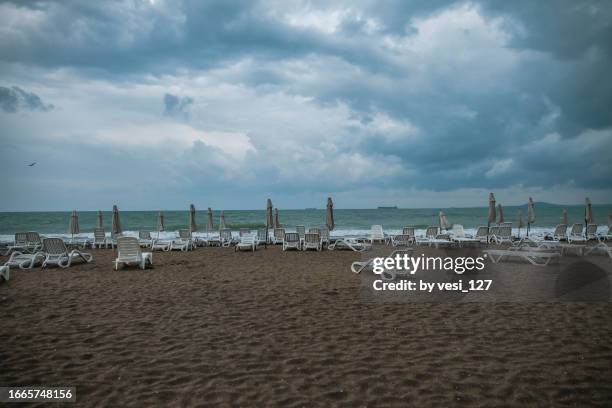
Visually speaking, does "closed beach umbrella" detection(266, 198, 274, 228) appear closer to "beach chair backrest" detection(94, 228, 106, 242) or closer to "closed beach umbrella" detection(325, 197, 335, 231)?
"closed beach umbrella" detection(325, 197, 335, 231)

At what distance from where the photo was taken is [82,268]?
894cm

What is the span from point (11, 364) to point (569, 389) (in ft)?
15.3

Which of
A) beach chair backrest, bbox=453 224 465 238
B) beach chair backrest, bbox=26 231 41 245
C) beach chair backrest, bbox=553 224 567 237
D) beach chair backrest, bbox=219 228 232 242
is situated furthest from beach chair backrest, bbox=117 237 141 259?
beach chair backrest, bbox=553 224 567 237

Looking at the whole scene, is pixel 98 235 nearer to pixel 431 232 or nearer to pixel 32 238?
pixel 32 238

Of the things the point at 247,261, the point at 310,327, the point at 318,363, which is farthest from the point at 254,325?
the point at 247,261

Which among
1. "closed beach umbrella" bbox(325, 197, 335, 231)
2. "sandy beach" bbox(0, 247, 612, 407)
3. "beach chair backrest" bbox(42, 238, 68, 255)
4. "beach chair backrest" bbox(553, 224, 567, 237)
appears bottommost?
"sandy beach" bbox(0, 247, 612, 407)

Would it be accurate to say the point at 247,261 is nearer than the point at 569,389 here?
No

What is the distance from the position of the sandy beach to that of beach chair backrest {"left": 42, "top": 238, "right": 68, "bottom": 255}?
3098mm

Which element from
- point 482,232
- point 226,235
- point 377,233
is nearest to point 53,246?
point 226,235

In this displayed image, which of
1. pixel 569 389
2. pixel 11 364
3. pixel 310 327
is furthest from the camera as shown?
pixel 310 327

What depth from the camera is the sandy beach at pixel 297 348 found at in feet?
9.36

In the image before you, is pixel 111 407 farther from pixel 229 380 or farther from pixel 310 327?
pixel 310 327

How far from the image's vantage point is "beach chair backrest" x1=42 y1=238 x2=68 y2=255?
30.3 ft

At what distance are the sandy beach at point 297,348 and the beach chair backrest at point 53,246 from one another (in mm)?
3098
